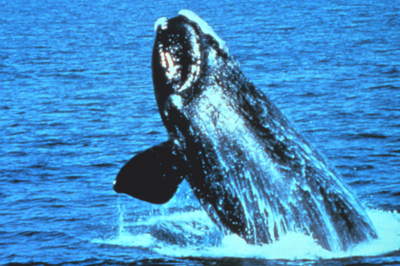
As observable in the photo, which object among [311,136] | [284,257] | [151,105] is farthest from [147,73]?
[284,257]

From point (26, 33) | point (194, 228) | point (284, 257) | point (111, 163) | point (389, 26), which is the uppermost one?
point (284, 257)

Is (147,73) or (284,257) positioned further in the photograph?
(147,73)

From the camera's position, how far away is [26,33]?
55.5 meters

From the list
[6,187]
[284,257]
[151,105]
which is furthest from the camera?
[151,105]

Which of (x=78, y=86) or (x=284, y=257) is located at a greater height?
(x=284, y=257)

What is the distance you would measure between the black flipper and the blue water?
1204 mm

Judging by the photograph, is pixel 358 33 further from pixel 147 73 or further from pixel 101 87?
pixel 101 87

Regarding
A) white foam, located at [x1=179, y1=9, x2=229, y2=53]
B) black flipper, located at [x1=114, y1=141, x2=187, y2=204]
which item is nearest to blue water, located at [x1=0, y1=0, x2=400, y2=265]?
black flipper, located at [x1=114, y1=141, x2=187, y2=204]

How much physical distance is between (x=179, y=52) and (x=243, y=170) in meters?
2.36

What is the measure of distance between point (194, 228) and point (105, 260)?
2207 millimetres

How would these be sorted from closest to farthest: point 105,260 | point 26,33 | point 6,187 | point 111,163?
point 105,260
point 6,187
point 111,163
point 26,33

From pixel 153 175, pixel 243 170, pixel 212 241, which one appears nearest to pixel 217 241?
pixel 212 241

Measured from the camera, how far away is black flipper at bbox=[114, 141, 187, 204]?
12469mm

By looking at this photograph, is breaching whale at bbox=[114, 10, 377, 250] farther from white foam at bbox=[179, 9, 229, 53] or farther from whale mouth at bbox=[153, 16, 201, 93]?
white foam at bbox=[179, 9, 229, 53]
